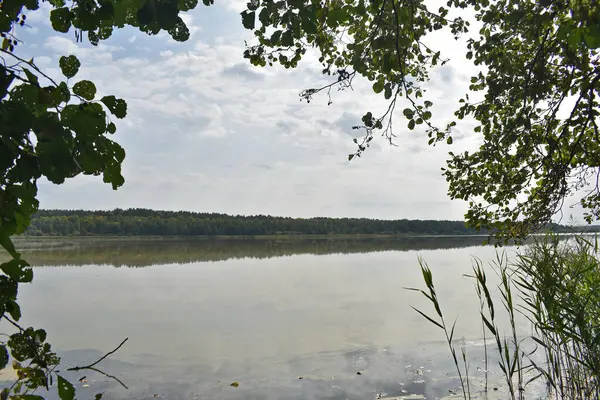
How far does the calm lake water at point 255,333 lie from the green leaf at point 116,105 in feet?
14.5

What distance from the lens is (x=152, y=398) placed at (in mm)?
5832

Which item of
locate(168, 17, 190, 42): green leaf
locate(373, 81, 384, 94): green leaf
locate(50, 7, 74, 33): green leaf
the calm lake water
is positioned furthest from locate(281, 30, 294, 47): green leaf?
the calm lake water

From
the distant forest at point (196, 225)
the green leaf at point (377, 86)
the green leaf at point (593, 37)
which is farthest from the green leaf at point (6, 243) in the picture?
the distant forest at point (196, 225)

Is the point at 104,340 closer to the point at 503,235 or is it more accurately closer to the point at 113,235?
the point at 503,235

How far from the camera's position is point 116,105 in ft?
3.42

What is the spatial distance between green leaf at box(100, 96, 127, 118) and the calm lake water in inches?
174

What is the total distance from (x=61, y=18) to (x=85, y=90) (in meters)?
0.18

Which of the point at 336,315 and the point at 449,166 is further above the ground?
the point at 449,166

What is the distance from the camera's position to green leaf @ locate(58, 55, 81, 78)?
40.4 inches

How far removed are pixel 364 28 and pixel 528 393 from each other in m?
4.86

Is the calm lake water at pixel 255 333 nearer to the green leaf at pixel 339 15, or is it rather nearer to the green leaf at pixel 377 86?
the green leaf at pixel 377 86

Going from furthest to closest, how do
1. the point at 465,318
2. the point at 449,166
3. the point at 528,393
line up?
the point at 465,318, the point at 528,393, the point at 449,166

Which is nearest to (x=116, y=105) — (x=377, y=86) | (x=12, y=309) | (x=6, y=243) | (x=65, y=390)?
(x=6, y=243)

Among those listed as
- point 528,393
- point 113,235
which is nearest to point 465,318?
point 528,393
